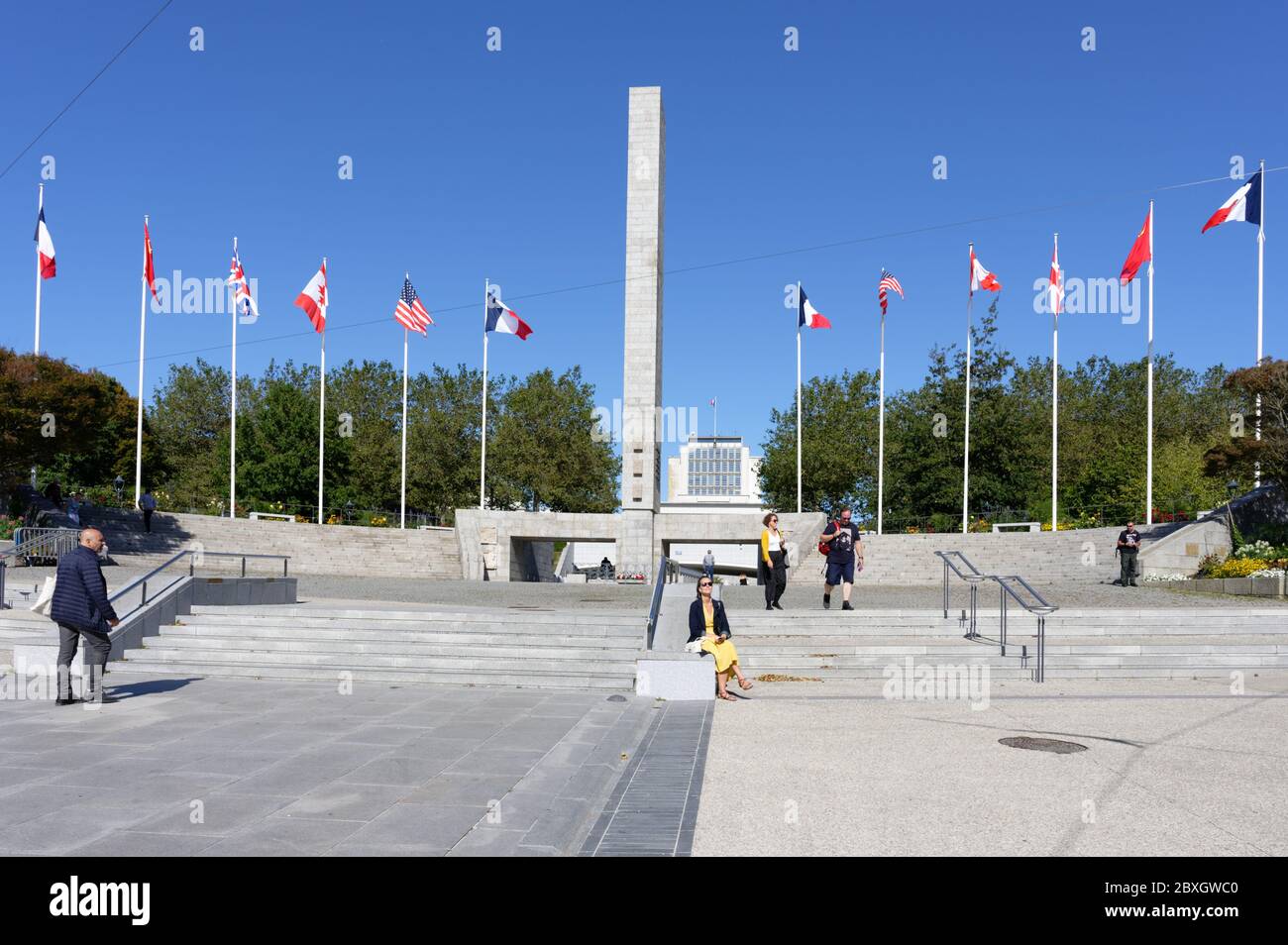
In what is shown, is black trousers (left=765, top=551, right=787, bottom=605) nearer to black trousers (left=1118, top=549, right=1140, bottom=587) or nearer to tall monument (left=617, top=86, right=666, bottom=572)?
black trousers (left=1118, top=549, right=1140, bottom=587)

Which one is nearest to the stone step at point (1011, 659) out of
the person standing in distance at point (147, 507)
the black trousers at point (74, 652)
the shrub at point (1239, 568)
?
the black trousers at point (74, 652)

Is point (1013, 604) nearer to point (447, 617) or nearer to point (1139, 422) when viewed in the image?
point (447, 617)

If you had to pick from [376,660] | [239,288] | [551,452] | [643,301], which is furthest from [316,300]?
[376,660]

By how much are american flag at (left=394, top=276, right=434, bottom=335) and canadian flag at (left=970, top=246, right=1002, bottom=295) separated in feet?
69.4

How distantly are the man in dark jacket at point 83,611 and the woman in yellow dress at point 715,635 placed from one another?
639 cm

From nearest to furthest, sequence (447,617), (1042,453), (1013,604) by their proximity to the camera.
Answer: (447,617), (1013,604), (1042,453)

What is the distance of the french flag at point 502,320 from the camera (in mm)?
36969

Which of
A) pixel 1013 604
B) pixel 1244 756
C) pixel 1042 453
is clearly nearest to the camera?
pixel 1244 756

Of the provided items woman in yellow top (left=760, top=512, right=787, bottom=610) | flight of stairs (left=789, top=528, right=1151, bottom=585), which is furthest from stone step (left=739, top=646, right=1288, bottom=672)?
flight of stairs (left=789, top=528, right=1151, bottom=585)

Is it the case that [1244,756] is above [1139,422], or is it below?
below

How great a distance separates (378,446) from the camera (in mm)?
61125

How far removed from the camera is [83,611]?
988cm
